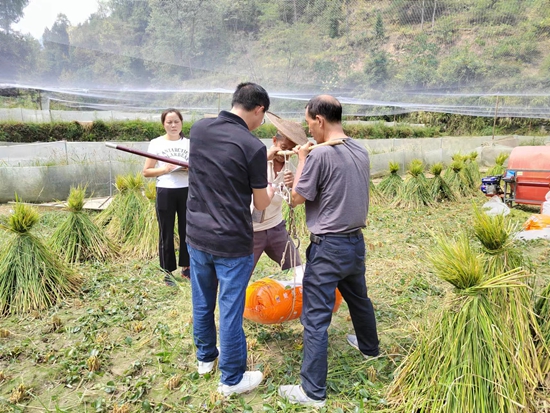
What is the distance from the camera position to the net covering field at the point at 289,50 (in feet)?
22.9

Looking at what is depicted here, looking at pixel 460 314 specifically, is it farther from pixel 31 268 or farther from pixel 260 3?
pixel 260 3

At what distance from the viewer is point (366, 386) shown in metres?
2.20

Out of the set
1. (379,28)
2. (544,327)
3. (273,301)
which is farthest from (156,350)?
(379,28)

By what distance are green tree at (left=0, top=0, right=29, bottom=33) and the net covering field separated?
16 mm

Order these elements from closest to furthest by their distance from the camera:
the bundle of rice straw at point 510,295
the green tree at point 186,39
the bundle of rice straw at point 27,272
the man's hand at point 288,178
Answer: the bundle of rice straw at point 510,295 < the man's hand at point 288,178 < the bundle of rice straw at point 27,272 < the green tree at point 186,39

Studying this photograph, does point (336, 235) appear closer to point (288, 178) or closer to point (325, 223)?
point (325, 223)

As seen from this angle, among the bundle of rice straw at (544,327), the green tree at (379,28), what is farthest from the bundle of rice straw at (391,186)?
the bundle of rice straw at (544,327)

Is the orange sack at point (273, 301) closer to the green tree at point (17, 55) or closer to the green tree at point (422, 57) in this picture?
the green tree at point (17, 55)

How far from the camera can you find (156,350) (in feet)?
8.83

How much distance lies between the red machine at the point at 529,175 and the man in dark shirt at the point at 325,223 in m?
5.33

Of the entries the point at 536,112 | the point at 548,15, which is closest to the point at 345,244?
the point at 548,15

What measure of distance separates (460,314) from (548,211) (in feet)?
14.2

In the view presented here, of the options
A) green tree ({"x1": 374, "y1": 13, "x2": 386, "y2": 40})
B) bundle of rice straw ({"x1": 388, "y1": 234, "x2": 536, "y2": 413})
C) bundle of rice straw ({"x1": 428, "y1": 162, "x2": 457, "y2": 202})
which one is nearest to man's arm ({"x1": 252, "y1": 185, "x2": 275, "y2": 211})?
bundle of rice straw ({"x1": 388, "y1": 234, "x2": 536, "y2": 413})

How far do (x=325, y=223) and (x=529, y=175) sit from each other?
18.4 feet
